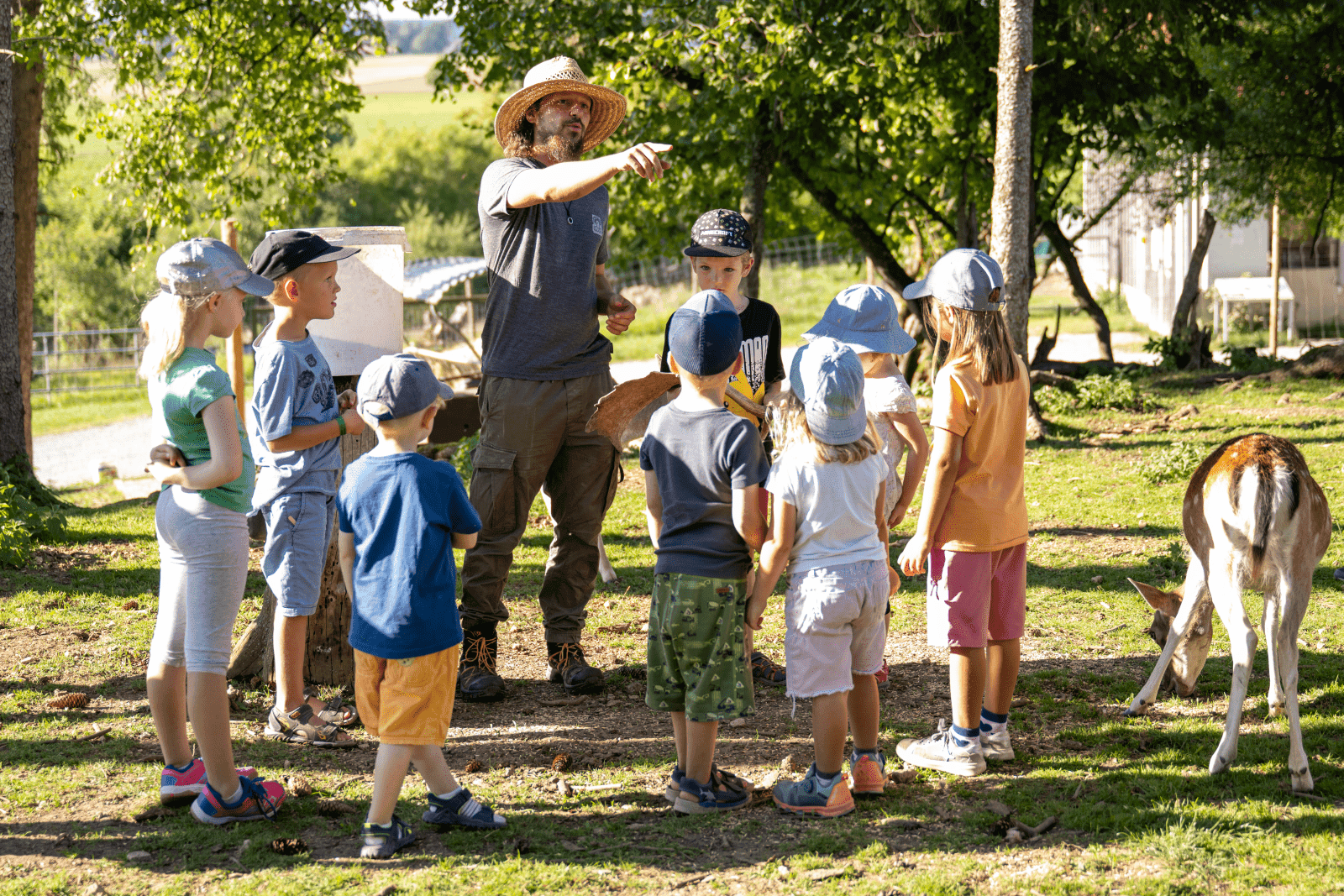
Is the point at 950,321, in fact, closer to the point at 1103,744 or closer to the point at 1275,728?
the point at 1103,744

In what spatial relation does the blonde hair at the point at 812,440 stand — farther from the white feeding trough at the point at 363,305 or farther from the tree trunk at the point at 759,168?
the tree trunk at the point at 759,168

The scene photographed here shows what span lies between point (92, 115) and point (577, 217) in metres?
12.7

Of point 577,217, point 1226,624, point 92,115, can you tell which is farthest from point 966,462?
point 92,115

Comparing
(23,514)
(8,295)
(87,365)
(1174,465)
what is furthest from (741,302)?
(87,365)

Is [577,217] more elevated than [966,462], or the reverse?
[577,217]

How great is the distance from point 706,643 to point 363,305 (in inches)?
89.5

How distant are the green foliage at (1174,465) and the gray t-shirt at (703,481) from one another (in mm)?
6085

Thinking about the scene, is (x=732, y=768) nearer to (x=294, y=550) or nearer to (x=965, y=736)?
(x=965, y=736)

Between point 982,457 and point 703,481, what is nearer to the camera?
point 703,481

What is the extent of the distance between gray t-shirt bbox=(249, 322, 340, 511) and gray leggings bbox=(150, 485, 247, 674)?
1.75 feet

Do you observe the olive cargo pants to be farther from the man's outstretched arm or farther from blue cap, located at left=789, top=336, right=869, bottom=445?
blue cap, located at left=789, top=336, right=869, bottom=445

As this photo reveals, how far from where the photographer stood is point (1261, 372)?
531 inches

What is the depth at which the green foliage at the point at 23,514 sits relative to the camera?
7.28m

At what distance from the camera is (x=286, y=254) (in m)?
3.94
